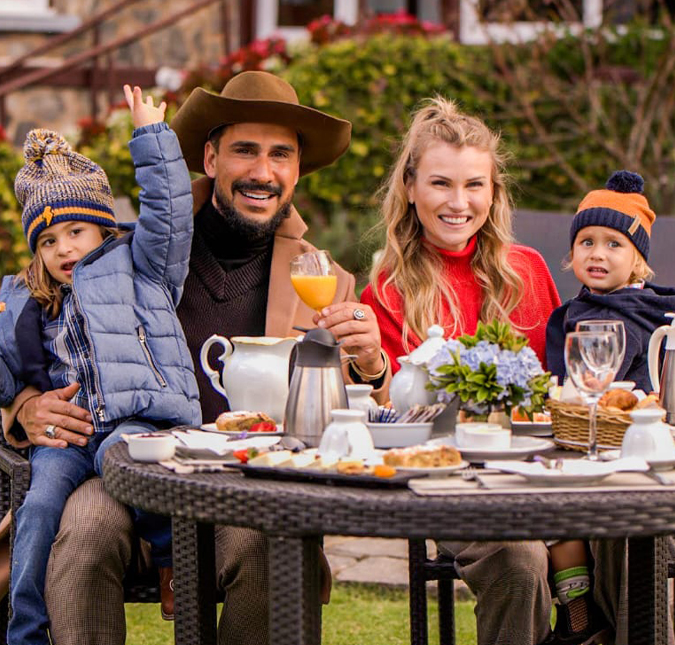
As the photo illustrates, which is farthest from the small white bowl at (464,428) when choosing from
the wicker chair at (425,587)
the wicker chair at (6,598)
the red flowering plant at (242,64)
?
the red flowering plant at (242,64)

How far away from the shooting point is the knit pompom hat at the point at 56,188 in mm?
3547

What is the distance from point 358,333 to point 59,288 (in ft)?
3.17

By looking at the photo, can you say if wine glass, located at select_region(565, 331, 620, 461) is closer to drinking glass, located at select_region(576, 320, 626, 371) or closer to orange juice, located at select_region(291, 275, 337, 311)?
drinking glass, located at select_region(576, 320, 626, 371)

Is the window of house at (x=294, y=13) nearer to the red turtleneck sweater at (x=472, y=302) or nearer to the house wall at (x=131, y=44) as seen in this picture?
the house wall at (x=131, y=44)

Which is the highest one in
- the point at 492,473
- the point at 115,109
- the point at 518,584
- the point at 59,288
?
the point at 115,109

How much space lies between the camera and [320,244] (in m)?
8.20

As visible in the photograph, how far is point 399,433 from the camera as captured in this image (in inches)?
102

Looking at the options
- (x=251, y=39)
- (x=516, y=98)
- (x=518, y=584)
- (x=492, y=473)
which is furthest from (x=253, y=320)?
(x=251, y=39)

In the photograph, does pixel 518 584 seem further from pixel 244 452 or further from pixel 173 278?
pixel 173 278

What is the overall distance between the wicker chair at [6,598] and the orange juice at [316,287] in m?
0.81

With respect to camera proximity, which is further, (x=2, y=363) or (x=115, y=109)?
(x=115, y=109)

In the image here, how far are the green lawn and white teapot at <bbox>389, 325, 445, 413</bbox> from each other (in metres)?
1.67

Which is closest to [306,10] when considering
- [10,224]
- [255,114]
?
[10,224]

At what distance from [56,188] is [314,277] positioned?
1.05 metres
